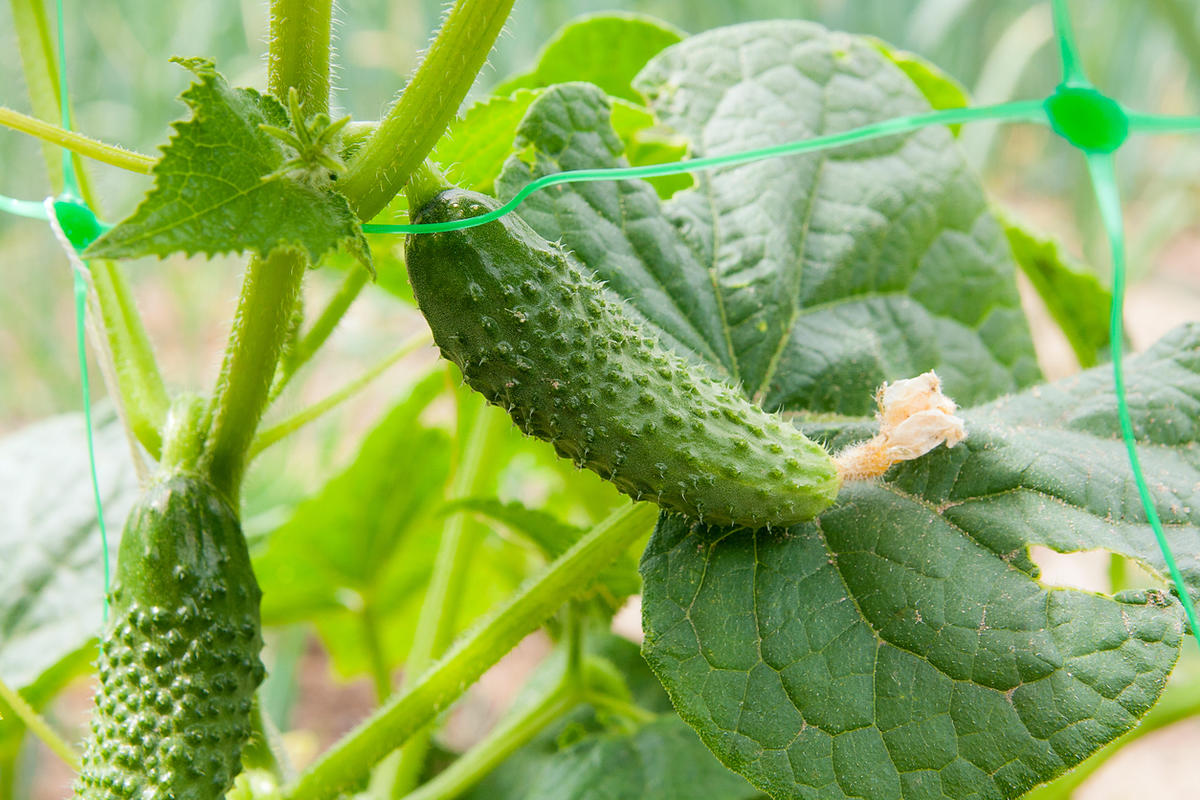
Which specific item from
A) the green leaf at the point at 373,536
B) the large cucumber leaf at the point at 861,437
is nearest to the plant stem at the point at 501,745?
the green leaf at the point at 373,536

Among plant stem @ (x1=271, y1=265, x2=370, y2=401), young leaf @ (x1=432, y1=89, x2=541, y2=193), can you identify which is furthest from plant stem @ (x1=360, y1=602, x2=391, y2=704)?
young leaf @ (x1=432, y1=89, x2=541, y2=193)

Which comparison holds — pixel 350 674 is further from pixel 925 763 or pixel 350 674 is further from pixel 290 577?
pixel 925 763

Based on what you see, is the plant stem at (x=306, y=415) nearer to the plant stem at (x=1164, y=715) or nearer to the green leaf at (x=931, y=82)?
the green leaf at (x=931, y=82)

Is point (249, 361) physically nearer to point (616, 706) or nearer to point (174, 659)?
point (174, 659)

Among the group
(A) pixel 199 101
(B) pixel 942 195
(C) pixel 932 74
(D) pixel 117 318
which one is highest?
(C) pixel 932 74

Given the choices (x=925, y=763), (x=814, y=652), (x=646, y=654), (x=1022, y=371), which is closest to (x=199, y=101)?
(x=646, y=654)

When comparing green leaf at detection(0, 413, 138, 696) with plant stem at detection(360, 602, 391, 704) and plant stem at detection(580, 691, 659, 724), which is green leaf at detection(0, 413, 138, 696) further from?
plant stem at detection(580, 691, 659, 724)
